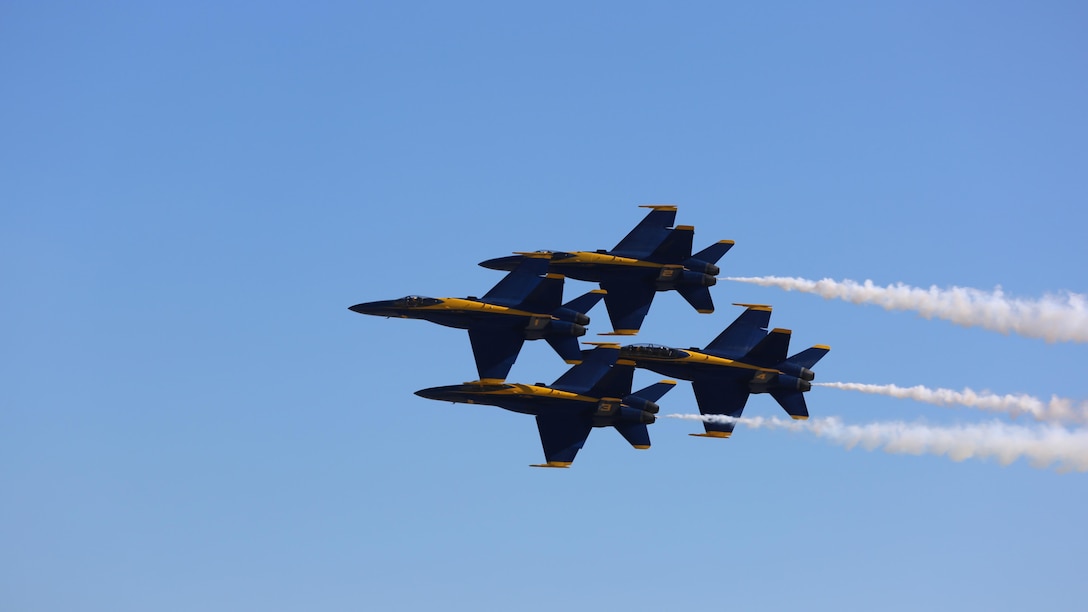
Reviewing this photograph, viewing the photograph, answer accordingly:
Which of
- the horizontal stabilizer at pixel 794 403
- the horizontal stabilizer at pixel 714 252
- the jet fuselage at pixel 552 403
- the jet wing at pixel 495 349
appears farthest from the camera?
the horizontal stabilizer at pixel 714 252

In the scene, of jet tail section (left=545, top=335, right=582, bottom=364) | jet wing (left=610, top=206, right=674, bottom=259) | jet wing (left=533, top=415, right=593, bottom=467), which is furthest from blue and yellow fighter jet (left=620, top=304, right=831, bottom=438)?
jet wing (left=610, top=206, right=674, bottom=259)

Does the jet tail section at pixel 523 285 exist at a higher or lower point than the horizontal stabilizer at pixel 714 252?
lower

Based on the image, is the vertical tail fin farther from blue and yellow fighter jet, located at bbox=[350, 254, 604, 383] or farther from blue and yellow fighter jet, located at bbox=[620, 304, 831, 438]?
blue and yellow fighter jet, located at bbox=[620, 304, 831, 438]

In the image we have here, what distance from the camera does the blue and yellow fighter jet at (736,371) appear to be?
115688 millimetres

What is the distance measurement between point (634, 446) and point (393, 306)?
18.6 meters

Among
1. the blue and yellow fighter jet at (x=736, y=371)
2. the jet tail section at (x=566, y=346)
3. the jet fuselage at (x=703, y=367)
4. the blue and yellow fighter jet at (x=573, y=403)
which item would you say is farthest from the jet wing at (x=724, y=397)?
the jet tail section at (x=566, y=346)

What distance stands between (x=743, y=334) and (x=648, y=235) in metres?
10.0

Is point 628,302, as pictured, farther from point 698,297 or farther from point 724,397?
point 724,397

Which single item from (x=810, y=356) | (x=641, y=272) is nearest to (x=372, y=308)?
(x=641, y=272)

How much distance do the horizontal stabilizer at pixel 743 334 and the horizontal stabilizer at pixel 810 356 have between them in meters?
2.83

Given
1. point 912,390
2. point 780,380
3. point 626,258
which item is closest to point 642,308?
point 626,258

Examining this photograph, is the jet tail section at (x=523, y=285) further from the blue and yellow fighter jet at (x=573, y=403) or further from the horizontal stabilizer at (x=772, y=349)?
the horizontal stabilizer at (x=772, y=349)

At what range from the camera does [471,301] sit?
11525 centimetres

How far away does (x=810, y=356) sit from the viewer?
11725cm
